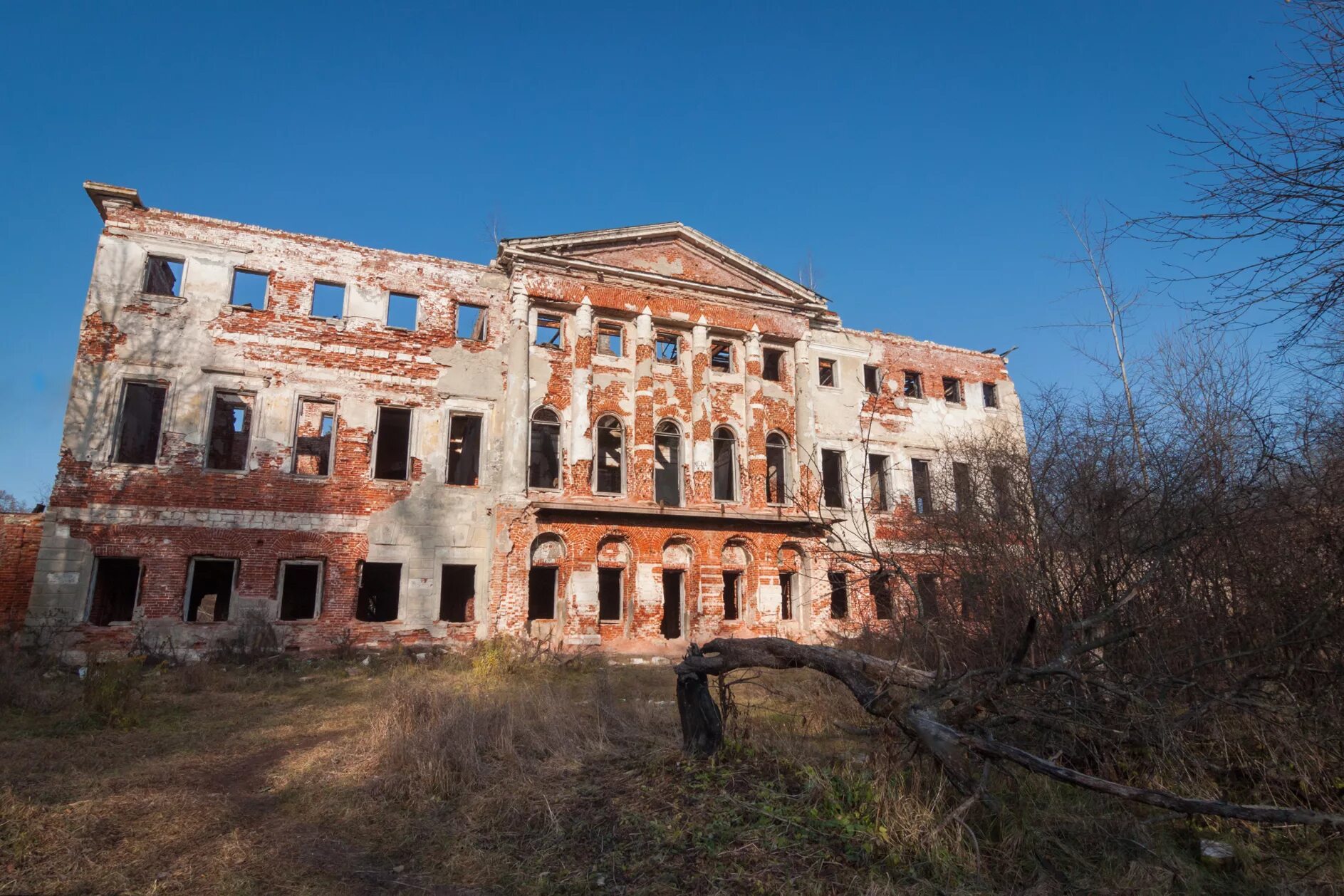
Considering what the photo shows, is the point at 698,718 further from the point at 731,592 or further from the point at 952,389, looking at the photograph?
the point at 952,389

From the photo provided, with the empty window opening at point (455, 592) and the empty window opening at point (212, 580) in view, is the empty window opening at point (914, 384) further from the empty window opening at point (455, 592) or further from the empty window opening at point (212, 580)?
the empty window opening at point (212, 580)

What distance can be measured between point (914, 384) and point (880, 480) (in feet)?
12.3

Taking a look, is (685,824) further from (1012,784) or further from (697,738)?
(1012,784)

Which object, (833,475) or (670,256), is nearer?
(670,256)

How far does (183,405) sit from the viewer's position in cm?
1606

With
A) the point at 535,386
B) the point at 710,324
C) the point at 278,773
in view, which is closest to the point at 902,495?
the point at 710,324

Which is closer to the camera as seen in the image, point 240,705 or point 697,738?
point 697,738

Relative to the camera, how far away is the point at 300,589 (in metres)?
18.5

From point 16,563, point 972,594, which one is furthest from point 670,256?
point 16,563

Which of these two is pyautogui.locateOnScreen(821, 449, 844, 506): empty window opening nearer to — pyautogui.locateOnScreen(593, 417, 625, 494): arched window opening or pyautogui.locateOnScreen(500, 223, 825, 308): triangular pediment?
pyautogui.locateOnScreen(500, 223, 825, 308): triangular pediment

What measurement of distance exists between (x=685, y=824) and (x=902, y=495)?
19.1 meters

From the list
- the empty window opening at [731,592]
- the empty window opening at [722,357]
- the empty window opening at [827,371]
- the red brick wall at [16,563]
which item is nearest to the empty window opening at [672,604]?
the empty window opening at [731,592]

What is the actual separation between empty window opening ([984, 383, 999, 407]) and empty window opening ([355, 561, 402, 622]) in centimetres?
1998

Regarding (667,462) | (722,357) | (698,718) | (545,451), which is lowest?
(698,718)
